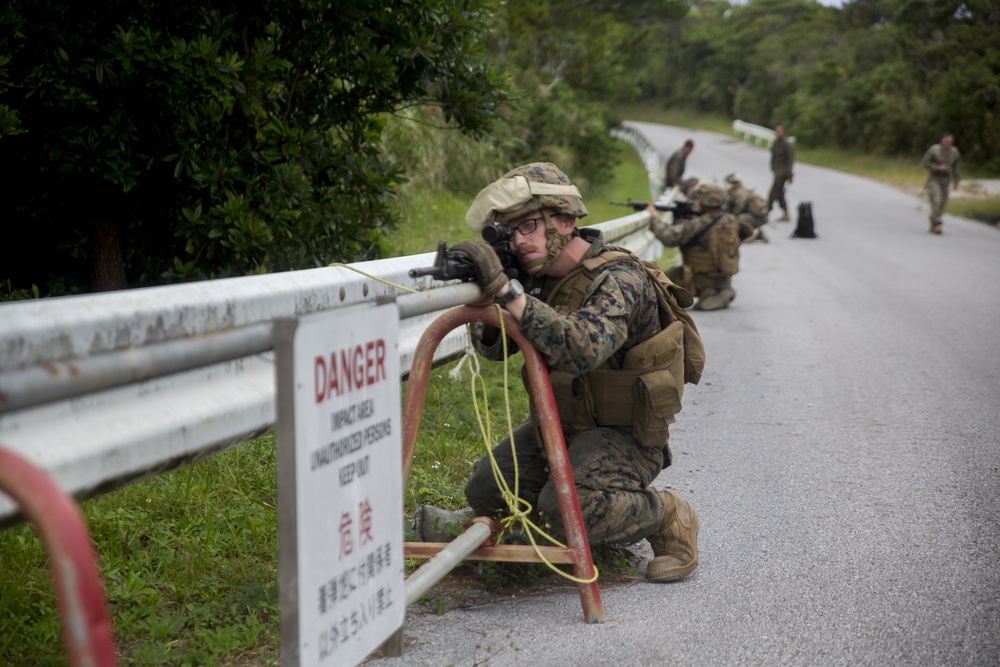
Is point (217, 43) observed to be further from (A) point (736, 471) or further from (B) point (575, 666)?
(B) point (575, 666)

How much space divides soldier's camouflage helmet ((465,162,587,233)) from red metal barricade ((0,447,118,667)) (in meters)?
2.35

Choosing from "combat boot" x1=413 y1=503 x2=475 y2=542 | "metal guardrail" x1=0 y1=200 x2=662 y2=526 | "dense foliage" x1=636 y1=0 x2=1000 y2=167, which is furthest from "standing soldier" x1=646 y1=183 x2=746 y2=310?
"dense foliage" x1=636 y1=0 x2=1000 y2=167

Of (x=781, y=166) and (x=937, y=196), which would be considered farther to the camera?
(x=781, y=166)

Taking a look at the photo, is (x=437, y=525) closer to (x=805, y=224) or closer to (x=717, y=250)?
(x=717, y=250)

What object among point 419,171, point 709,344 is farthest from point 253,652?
point 419,171

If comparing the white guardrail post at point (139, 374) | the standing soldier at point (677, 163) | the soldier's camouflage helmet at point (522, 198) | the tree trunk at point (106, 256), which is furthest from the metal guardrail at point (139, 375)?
the standing soldier at point (677, 163)

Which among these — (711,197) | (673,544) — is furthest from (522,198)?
(711,197)

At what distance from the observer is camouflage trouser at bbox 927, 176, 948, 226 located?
20000 mm

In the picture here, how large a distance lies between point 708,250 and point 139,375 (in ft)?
31.4

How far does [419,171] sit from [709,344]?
7.28 m

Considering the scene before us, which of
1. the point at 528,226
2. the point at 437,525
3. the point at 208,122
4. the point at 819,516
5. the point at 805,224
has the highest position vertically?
the point at 208,122

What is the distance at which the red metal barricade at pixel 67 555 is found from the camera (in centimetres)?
147

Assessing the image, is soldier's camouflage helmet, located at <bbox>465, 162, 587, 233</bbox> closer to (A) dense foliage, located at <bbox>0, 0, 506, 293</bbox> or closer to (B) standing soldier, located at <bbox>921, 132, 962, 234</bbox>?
(A) dense foliage, located at <bbox>0, 0, 506, 293</bbox>

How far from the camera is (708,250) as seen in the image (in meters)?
10.9
